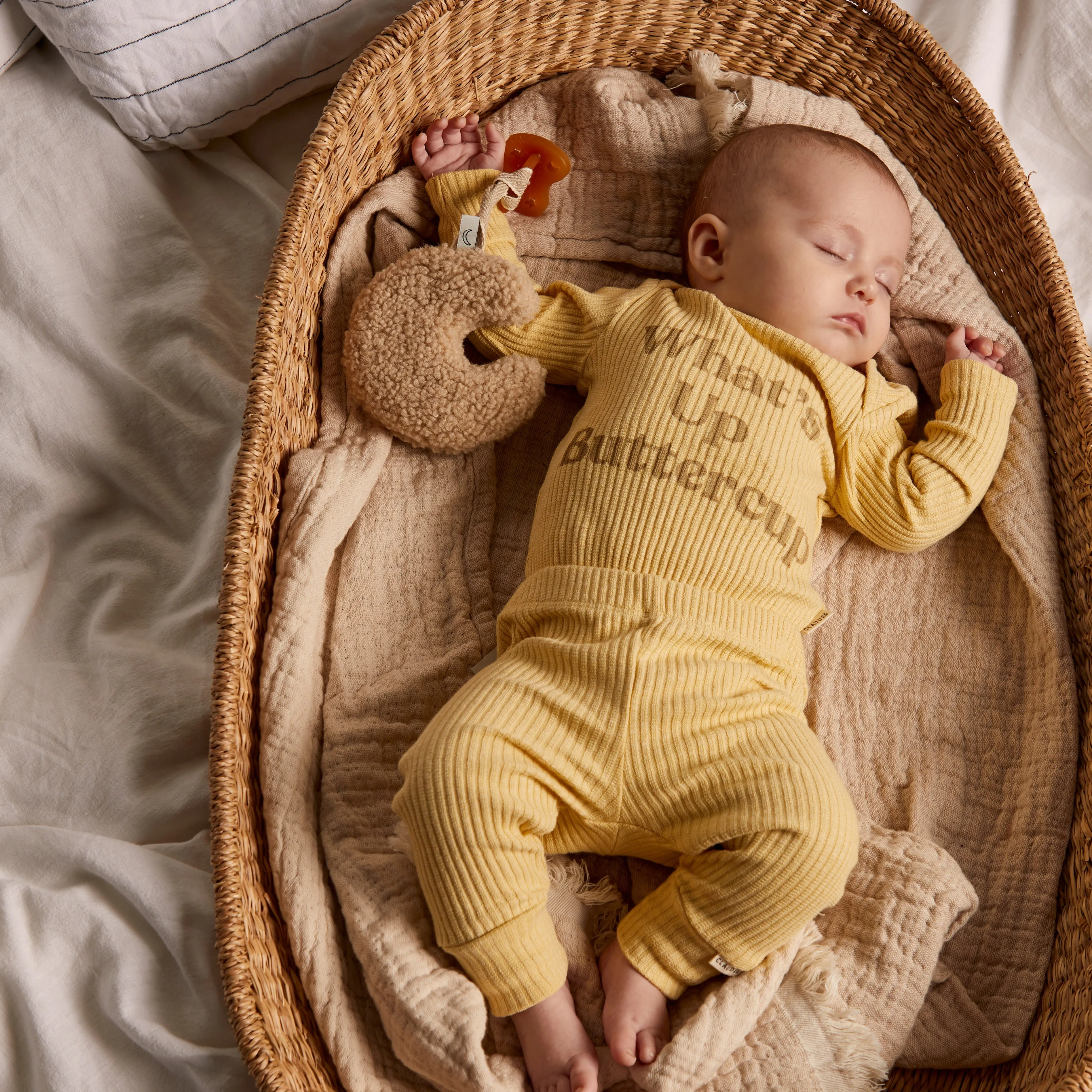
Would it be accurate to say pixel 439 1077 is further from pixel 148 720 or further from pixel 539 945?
pixel 148 720

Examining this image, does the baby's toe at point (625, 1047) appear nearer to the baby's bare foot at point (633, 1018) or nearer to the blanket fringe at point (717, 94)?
the baby's bare foot at point (633, 1018)

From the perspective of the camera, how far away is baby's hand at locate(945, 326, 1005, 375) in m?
1.64

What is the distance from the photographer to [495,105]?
1.85 metres

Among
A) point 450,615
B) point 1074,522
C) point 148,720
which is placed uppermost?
point 148,720

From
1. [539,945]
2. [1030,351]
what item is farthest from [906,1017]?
[1030,351]

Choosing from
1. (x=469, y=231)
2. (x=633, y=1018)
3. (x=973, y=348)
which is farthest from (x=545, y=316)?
(x=633, y=1018)

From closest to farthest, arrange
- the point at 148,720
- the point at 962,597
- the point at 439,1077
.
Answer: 1. the point at 439,1077
2. the point at 148,720
3. the point at 962,597

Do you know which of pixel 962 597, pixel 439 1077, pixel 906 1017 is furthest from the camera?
pixel 962 597

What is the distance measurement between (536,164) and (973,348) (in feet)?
2.38

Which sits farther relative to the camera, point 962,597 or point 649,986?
point 962,597

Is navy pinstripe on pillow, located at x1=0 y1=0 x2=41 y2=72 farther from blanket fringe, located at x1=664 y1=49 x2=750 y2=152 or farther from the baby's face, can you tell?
the baby's face

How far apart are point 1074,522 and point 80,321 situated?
1495 millimetres

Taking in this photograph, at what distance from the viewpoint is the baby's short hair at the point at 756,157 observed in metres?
1.58

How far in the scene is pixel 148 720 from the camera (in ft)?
4.74
